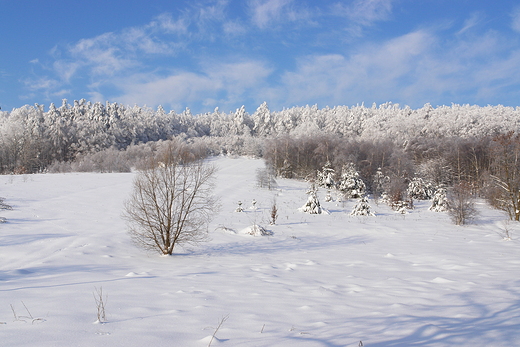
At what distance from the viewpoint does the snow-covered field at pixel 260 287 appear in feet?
12.2

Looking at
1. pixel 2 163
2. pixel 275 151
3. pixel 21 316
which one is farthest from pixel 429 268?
pixel 2 163

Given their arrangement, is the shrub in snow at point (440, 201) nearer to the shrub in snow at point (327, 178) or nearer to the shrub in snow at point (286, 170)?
the shrub in snow at point (327, 178)

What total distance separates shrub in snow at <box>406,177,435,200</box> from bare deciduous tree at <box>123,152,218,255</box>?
35393 millimetres

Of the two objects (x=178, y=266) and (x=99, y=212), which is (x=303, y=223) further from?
(x=99, y=212)

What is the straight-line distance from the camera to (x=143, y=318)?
14.0ft

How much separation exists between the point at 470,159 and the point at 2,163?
9280 cm

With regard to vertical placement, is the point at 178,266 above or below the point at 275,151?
below

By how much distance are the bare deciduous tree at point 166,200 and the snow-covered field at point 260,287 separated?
81cm

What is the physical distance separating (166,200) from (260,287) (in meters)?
6.15

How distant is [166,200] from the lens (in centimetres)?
1134

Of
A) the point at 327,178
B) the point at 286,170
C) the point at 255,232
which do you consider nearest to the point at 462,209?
the point at 255,232

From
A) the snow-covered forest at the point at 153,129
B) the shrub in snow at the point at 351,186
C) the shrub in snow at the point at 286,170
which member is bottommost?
the shrub in snow at the point at 351,186

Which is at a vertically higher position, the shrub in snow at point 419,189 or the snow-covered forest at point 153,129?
→ the snow-covered forest at point 153,129

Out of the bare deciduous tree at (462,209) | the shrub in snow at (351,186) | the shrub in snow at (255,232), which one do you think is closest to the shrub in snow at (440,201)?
the bare deciduous tree at (462,209)
